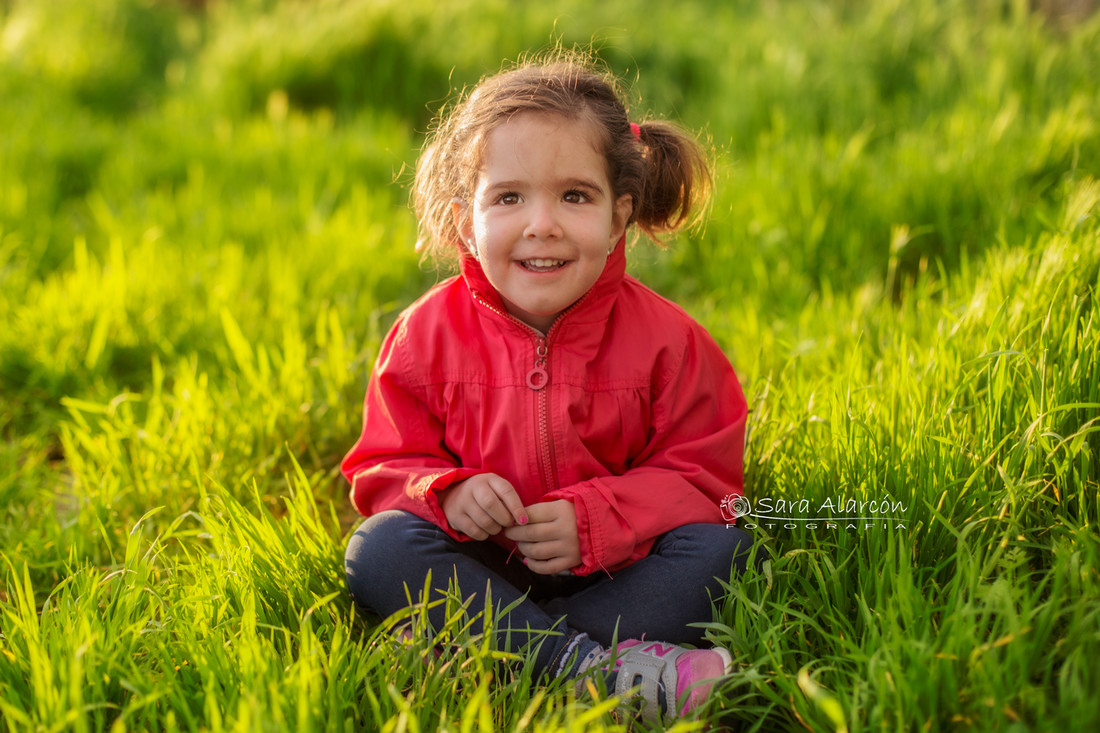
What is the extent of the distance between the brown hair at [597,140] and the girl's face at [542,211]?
38mm

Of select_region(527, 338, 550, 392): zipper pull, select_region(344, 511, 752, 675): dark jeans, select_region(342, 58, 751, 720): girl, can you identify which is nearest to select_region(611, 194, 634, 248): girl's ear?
select_region(342, 58, 751, 720): girl

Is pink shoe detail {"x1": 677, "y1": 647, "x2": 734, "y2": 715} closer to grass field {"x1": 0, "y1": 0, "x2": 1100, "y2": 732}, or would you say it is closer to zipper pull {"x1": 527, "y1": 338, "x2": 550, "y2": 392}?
grass field {"x1": 0, "y1": 0, "x2": 1100, "y2": 732}

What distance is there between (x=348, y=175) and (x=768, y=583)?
3.06 m

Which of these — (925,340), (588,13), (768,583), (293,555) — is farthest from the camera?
(588,13)

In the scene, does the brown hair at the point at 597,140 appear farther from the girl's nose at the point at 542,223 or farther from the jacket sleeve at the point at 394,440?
the jacket sleeve at the point at 394,440

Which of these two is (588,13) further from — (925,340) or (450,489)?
(450,489)

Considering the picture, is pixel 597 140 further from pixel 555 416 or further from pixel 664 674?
pixel 664 674

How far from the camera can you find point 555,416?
179 cm

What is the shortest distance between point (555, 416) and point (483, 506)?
238 mm

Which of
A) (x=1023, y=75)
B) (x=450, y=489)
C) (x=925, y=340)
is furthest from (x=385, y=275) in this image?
(x=1023, y=75)

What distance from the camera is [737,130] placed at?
13.3 feet

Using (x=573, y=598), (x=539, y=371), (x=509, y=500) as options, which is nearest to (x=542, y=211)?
(x=539, y=371)

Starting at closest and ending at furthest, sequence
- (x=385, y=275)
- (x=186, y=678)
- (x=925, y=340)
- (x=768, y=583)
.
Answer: (x=186, y=678) < (x=768, y=583) < (x=925, y=340) < (x=385, y=275)

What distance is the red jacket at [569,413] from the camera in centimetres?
178
